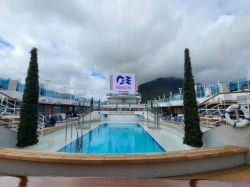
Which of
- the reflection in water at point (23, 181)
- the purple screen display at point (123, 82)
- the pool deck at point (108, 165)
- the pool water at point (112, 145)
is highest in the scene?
the purple screen display at point (123, 82)

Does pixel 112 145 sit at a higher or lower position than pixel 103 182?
lower

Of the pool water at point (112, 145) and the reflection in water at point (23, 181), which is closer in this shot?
the reflection in water at point (23, 181)

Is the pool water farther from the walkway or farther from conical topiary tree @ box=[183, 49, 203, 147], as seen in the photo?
the walkway

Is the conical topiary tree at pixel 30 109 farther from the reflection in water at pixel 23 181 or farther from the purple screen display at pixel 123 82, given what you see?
the purple screen display at pixel 123 82

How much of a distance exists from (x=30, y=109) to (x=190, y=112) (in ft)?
17.5

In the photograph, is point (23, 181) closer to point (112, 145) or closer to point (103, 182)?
point (103, 182)

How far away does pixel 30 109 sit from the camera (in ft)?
14.9

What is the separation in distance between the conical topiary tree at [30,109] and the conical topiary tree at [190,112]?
16.7 ft

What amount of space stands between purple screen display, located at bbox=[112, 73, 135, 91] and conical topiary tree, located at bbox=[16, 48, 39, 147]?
63.9ft

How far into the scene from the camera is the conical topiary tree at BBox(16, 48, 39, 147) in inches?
174

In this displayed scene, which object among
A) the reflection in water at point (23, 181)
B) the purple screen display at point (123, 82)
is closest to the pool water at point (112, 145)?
the reflection in water at point (23, 181)

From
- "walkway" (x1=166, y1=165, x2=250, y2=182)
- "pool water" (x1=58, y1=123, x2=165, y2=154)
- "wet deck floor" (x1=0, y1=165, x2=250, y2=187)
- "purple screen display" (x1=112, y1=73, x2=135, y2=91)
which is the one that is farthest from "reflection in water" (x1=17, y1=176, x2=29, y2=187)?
"purple screen display" (x1=112, y1=73, x2=135, y2=91)

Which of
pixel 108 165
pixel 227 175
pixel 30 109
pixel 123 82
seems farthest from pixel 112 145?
pixel 123 82

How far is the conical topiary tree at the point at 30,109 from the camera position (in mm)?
4410
